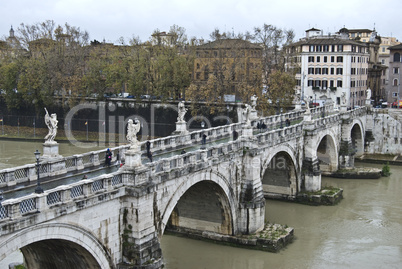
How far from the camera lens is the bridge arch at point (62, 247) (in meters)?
14.3

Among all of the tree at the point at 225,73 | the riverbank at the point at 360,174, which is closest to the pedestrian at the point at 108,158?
the riverbank at the point at 360,174

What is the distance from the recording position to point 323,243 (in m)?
26.9

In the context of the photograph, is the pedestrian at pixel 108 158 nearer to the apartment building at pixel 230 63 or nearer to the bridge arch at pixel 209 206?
the bridge arch at pixel 209 206

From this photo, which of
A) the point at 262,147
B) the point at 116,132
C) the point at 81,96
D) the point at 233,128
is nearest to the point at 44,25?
the point at 81,96

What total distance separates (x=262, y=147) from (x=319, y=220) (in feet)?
21.8

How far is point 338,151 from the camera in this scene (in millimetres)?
43281

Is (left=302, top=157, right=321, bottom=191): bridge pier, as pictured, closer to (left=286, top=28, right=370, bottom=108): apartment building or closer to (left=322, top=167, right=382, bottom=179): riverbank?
(left=322, top=167, right=382, bottom=179): riverbank

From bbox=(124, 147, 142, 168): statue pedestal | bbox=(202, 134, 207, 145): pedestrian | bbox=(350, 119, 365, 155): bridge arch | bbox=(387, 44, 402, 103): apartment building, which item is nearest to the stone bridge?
bbox=(124, 147, 142, 168): statue pedestal

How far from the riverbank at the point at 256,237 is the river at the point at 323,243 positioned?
303 mm

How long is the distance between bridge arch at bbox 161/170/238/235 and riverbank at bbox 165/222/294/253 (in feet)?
1.05

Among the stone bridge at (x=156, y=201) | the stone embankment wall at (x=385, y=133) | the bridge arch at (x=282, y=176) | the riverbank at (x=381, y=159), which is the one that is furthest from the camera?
the stone embankment wall at (x=385, y=133)

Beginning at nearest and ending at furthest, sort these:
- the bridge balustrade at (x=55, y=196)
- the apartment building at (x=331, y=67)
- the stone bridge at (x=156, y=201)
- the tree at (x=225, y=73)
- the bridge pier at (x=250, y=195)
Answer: the bridge balustrade at (x=55, y=196), the stone bridge at (x=156, y=201), the bridge pier at (x=250, y=195), the tree at (x=225, y=73), the apartment building at (x=331, y=67)

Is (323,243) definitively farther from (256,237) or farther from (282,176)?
(282,176)

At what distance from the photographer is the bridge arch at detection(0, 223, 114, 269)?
14.3m
